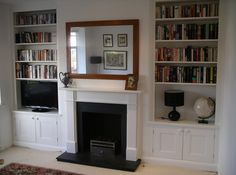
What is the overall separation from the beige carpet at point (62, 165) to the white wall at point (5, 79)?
32cm

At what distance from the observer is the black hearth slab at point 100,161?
152 inches

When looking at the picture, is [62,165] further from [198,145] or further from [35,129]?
[198,145]

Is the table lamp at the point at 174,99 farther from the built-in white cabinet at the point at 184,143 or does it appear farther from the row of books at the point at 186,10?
the row of books at the point at 186,10

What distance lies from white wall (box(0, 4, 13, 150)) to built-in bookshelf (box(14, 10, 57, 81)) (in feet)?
0.45

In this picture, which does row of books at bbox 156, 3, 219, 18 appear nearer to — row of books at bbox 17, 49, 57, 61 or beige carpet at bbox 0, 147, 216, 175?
row of books at bbox 17, 49, 57, 61

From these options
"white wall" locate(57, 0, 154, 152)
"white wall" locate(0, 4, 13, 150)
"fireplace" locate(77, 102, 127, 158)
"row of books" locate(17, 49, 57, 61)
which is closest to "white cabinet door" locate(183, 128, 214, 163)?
"white wall" locate(57, 0, 154, 152)

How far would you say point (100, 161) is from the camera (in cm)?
404

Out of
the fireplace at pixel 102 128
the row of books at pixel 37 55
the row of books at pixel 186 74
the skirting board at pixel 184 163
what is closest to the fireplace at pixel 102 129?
the fireplace at pixel 102 128

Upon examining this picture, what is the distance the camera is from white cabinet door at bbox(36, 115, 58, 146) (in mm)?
4545

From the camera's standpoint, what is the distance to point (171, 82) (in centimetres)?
395

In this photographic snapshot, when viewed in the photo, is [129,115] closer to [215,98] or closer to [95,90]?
[95,90]

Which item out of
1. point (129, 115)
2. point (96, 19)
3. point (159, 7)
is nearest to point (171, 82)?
point (129, 115)

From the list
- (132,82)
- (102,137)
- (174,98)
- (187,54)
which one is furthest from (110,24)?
(102,137)

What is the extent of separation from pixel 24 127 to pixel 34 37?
161cm
